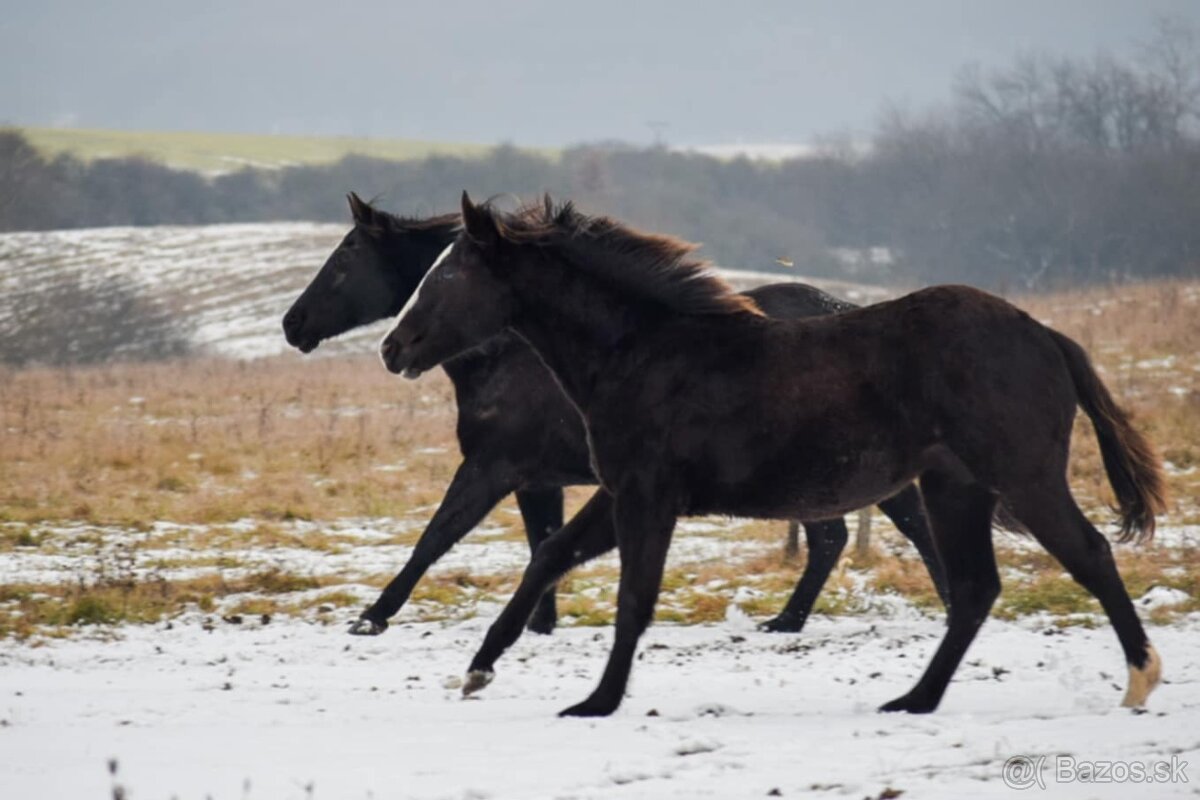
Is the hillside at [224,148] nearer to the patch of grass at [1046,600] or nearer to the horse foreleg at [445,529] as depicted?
the horse foreleg at [445,529]

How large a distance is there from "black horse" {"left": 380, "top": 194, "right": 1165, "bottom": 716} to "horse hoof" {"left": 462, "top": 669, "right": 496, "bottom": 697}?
1cm

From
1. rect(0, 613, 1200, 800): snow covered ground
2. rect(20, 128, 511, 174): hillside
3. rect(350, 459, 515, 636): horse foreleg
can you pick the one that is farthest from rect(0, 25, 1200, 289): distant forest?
rect(0, 613, 1200, 800): snow covered ground

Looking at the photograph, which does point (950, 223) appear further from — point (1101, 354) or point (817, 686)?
point (817, 686)

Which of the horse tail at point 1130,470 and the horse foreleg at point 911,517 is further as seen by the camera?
the horse foreleg at point 911,517

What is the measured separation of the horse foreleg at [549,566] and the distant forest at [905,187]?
52.7 metres

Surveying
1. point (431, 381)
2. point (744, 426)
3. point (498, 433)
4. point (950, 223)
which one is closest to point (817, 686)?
point (744, 426)

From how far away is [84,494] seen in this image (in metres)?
15.0

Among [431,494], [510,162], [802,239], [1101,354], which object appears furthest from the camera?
[510,162]

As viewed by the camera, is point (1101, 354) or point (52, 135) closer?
point (1101, 354)

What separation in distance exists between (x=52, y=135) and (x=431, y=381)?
9301 centimetres

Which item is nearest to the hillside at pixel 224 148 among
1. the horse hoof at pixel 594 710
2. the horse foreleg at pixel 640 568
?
the horse foreleg at pixel 640 568

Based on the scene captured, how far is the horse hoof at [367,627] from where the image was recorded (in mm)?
8844

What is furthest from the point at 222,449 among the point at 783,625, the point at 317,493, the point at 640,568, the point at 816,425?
the point at 816,425

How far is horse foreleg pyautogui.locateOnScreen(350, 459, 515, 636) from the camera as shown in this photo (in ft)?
29.1
